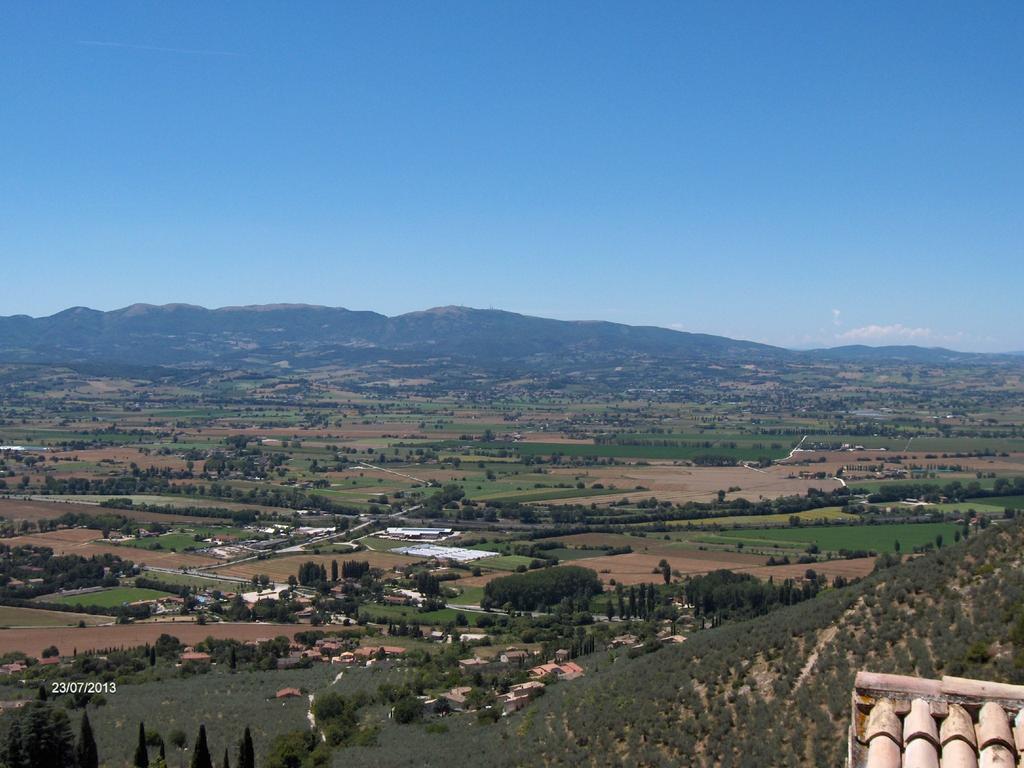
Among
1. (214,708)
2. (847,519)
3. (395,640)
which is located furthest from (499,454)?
(214,708)

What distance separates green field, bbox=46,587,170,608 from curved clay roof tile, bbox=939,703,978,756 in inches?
1615

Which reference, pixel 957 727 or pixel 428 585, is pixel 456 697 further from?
pixel 957 727

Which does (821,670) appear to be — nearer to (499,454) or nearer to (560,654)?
(560,654)

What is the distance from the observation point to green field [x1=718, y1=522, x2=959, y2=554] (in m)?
48.5

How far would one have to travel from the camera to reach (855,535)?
171ft

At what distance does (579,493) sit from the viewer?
6931 centimetres

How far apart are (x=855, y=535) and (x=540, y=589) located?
20.2m

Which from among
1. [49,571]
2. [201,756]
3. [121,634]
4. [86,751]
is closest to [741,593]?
[121,634]

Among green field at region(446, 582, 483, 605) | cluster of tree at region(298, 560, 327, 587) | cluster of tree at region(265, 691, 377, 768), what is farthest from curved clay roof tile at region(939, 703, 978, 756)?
cluster of tree at region(298, 560, 327, 587)

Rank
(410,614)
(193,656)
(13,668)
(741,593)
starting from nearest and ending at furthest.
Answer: (13,668) < (193,656) < (741,593) < (410,614)

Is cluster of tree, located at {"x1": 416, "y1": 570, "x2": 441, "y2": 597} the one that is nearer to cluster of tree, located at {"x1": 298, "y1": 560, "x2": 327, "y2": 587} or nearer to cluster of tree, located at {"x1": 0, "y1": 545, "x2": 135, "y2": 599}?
cluster of tree, located at {"x1": 298, "y1": 560, "x2": 327, "y2": 587}

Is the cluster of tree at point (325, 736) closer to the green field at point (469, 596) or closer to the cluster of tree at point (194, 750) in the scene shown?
the cluster of tree at point (194, 750)

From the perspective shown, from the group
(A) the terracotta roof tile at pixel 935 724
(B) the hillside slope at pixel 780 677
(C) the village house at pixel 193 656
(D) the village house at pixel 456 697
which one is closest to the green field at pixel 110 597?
(C) the village house at pixel 193 656

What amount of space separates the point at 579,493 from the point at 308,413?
72.7 meters
